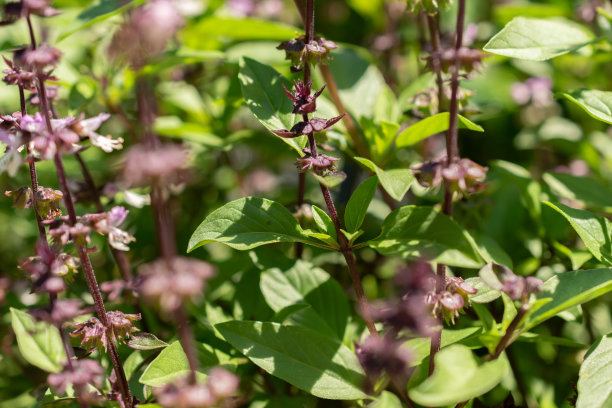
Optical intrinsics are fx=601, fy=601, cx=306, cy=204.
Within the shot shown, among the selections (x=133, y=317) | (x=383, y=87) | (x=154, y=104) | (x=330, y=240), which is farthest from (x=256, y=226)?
(x=154, y=104)

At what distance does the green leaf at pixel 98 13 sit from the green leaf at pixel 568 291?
0.99 metres

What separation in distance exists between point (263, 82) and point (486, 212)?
634 mm

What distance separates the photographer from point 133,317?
1070 millimetres

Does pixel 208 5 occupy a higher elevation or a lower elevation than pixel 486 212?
higher

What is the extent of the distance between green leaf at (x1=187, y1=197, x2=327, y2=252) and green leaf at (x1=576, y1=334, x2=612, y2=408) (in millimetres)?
494

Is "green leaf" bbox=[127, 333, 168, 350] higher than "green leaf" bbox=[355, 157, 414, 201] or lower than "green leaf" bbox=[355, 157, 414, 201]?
lower

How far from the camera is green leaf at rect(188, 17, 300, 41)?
5.69ft

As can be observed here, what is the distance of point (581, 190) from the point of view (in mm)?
1474

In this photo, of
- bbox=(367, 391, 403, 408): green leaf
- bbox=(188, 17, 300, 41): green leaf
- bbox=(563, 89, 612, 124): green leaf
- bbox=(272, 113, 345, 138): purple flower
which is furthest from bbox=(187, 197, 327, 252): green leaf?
bbox=(188, 17, 300, 41): green leaf

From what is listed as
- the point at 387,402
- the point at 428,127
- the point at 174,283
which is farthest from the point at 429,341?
the point at 174,283

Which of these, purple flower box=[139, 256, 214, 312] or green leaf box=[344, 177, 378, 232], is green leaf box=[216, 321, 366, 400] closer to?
green leaf box=[344, 177, 378, 232]

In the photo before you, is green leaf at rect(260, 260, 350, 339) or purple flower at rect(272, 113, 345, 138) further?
green leaf at rect(260, 260, 350, 339)

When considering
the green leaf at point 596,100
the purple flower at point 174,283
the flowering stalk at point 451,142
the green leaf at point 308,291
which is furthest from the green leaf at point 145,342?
the green leaf at point 596,100

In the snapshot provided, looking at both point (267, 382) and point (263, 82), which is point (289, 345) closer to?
point (267, 382)
